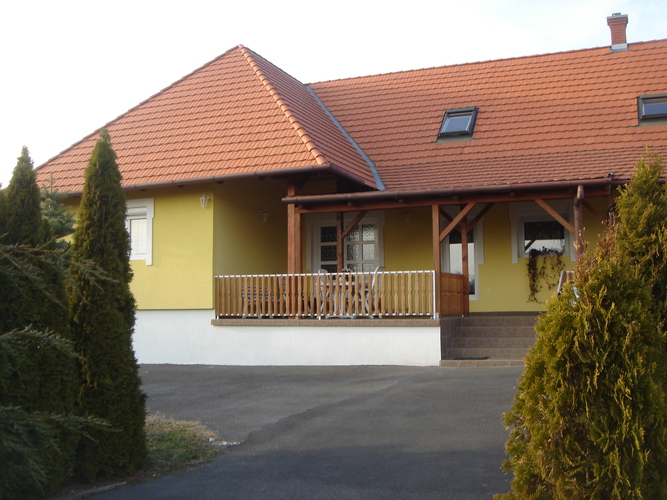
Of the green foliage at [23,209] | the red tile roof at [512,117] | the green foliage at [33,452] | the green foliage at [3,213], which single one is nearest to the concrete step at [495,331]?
the red tile roof at [512,117]

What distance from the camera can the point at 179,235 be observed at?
14.1m

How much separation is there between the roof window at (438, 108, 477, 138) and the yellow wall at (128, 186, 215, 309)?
5.32 meters

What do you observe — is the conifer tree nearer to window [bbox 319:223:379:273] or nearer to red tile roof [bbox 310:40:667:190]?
red tile roof [bbox 310:40:667:190]

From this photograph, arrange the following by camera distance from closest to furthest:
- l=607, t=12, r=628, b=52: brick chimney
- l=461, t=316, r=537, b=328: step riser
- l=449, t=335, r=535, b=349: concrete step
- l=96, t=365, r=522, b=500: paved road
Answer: l=96, t=365, r=522, b=500: paved road, l=449, t=335, r=535, b=349: concrete step, l=461, t=316, r=537, b=328: step riser, l=607, t=12, r=628, b=52: brick chimney

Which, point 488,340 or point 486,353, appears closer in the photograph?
point 486,353

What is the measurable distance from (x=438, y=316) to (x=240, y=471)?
6.65 metres

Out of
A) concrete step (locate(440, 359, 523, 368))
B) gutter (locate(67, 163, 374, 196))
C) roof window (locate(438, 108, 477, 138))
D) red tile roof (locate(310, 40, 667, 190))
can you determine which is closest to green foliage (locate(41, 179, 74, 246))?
gutter (locate(67, 163, 374, 196))

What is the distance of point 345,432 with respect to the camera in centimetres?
706

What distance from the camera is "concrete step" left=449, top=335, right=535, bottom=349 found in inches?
479

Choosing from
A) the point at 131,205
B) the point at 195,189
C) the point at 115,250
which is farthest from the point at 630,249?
the point at 131,205

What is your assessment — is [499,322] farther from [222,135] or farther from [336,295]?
[222,135]

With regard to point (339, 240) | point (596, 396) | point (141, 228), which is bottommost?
point (596, 396)

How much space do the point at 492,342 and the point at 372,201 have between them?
3.20 m

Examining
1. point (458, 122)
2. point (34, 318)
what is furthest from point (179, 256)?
point (34, 318)
